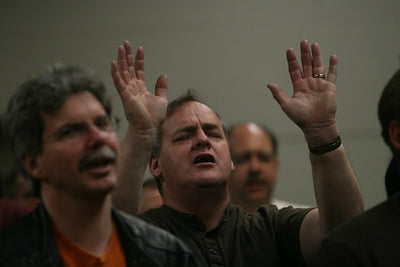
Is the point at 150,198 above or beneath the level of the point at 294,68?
beneath

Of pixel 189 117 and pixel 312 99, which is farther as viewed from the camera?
pixel 189 117

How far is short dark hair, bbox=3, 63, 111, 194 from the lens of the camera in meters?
1.49

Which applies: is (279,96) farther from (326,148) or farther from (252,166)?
(252,166)

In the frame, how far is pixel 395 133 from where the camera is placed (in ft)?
5.63

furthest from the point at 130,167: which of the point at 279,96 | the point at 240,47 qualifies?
the point at 240,47

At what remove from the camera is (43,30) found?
4.46 metres

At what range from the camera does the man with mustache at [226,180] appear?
76.3 inches

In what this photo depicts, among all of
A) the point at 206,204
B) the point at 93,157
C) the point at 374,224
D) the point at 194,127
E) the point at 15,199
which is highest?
the point at 93,157

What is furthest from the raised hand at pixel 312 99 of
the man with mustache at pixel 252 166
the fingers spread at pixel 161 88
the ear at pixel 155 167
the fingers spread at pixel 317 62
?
the man with mustache at pixel 252 166

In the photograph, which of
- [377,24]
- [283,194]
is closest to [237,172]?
[283,194]

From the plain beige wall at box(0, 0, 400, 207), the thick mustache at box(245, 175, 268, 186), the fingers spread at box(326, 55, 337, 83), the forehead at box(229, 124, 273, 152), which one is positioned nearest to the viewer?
the fingers spread at box(326, 55, 337, 83)

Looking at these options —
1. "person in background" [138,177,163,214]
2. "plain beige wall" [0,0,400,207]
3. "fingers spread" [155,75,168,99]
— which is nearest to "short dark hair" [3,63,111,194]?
"fingers spread" [155,75,168,99]

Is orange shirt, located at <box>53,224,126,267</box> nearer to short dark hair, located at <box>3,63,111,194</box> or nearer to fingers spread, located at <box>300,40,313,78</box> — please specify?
short dark hair, located at <box>3,63,111,194</box>

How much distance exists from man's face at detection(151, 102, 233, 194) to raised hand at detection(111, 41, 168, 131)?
0.48 ft
